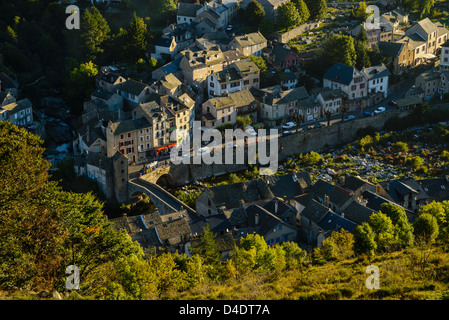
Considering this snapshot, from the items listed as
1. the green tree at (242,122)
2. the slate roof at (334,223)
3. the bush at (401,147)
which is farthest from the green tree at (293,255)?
the bush at (401,147)

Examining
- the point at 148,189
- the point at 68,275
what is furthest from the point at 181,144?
the point at 68,275

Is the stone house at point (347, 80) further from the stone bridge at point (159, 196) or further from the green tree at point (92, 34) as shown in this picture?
the green tree at point (92, 34)

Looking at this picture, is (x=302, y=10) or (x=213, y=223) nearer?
(x=213, y=223)

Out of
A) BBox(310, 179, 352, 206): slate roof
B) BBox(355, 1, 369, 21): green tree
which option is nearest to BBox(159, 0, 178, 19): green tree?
BBox(355, 1, 369, 21): green tree

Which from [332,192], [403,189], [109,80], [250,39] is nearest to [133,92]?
[109,80]

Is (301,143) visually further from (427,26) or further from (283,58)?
(427,26)

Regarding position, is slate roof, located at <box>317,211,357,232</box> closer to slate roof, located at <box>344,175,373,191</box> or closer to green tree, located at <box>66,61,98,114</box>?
slate roof, located at <box>344,175,373,191</box>
